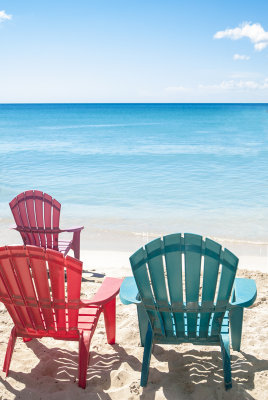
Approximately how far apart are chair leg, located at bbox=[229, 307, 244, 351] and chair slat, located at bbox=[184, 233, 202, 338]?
14.4 inches

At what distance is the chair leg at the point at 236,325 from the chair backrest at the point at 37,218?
2.46m

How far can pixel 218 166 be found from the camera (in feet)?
52.2

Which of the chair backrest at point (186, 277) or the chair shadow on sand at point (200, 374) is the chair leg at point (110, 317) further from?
the chair backrest at point (186, 277)

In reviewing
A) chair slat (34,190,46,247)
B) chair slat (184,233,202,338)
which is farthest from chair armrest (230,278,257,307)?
chair slat (34,190,46,247)

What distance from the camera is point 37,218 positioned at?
5.00m

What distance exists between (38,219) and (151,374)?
2.55 meters

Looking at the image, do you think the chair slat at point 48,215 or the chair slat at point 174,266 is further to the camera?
the chair slat at point 48,215

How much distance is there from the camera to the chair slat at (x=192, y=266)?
2730 mm

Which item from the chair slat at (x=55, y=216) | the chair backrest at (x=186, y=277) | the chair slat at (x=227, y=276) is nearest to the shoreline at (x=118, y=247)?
the chair slat at (x=55, y=216)

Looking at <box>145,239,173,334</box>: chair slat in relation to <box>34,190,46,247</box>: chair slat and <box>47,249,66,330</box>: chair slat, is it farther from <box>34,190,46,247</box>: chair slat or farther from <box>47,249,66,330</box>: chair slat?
<box>34,190,46,247</box>: chair slat

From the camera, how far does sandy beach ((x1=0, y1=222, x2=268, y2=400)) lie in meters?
2.83

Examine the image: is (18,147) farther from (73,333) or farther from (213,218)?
(73,333)

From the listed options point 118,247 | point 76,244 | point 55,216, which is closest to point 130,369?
point 76,244

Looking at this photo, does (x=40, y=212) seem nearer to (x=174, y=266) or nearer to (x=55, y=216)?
(x=55, y=216)
